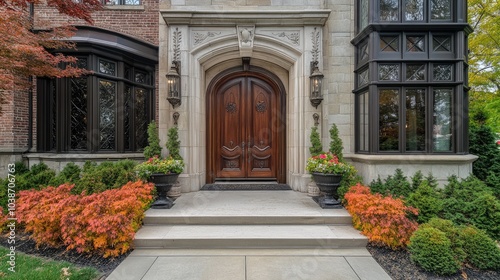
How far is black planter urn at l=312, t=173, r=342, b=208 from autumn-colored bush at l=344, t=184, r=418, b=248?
1.99 ft

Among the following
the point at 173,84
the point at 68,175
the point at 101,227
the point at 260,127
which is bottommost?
the point at 101,227

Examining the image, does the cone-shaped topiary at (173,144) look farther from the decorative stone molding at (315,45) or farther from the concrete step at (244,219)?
the decorative stone molding at (315,45)

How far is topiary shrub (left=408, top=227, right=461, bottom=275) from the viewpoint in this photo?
332 cm

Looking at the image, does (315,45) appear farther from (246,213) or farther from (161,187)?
(161,187)

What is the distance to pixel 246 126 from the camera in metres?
7.25

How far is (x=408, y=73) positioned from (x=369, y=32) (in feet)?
4.38

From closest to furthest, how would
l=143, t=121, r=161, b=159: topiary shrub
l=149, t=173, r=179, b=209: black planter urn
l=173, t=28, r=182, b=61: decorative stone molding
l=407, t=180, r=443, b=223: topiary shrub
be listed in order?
1. l=407, t=180, r=443, b=223: topiary shrub
2. l=149, t=173, r=179, b=209: black planter urn
3. l=143, t=121, r=161, b=159: topiary shrub
4. l=173, t=28, r=182, b=61: decorative stone molding

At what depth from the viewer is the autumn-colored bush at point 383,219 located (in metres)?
3.88

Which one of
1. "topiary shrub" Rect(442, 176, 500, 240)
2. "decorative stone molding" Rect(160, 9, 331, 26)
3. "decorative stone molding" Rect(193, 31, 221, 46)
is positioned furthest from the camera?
"decorative stone molding" Rect(193, 31, 221, 46)

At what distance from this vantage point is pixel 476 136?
669 centimetres

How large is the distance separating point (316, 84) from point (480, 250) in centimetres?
428

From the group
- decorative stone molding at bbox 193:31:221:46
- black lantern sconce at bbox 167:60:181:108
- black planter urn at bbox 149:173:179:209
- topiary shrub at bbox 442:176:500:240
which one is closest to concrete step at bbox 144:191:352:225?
black planter urn at bbox 149:173:179:209

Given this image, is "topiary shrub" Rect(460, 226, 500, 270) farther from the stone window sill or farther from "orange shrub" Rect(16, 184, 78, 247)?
the stone window sill

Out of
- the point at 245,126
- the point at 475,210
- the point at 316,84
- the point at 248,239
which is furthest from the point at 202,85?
the point at 475,210
